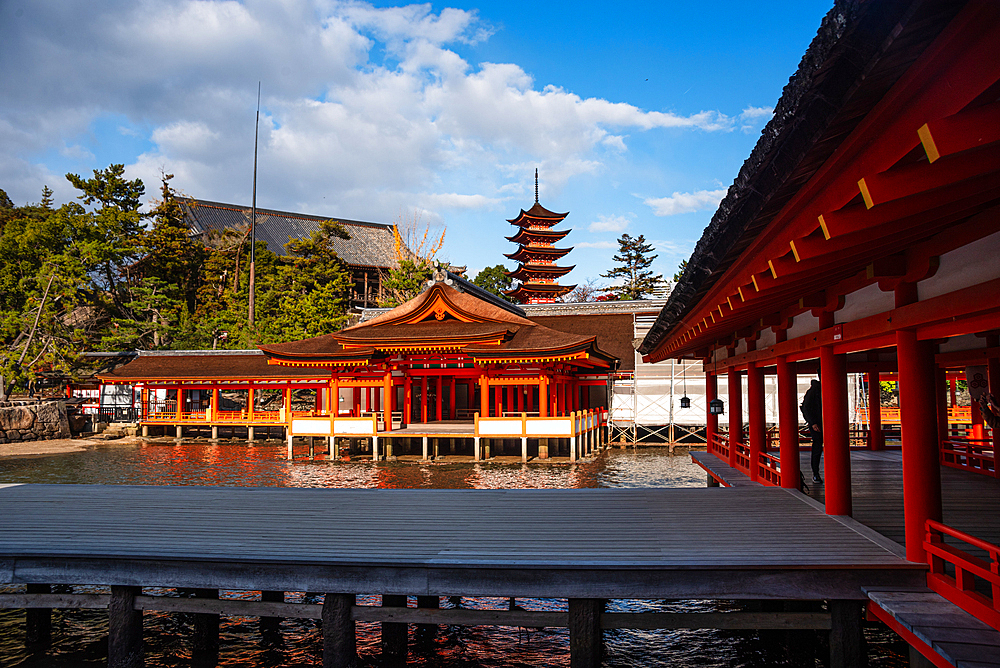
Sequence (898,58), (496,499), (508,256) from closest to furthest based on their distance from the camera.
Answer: (898,58)
(496,499)
(508,256)

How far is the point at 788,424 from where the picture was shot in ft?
26.0

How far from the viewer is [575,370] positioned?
2469 cm

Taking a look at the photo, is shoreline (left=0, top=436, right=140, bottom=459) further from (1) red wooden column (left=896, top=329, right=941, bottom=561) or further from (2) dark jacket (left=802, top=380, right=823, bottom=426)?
(1) red wooden column (left=896, top=329, right=941, bottom=561)

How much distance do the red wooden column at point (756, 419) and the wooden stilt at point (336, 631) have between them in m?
6.62

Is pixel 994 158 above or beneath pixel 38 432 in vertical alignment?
above

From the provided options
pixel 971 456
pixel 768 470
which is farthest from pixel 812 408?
pixel 971 456

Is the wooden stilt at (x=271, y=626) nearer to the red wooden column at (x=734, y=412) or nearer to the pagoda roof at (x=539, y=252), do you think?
the red wooden column at (x=734, y=412)

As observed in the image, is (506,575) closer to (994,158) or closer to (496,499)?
(496,499)

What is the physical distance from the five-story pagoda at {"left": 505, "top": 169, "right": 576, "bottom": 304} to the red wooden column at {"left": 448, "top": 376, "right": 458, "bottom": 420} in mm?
19316

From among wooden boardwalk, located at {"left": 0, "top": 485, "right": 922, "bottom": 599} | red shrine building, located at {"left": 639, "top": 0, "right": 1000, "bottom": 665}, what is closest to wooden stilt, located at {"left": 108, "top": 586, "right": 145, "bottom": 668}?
wooden boardwalk, located at {"left": 0, "top": 485, "right": 922, "bottom": 599}

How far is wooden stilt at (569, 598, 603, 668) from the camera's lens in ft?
16.3

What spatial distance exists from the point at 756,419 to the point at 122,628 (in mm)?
8592

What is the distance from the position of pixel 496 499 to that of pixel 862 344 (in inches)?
173

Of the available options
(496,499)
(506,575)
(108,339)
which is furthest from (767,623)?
(108,339)
